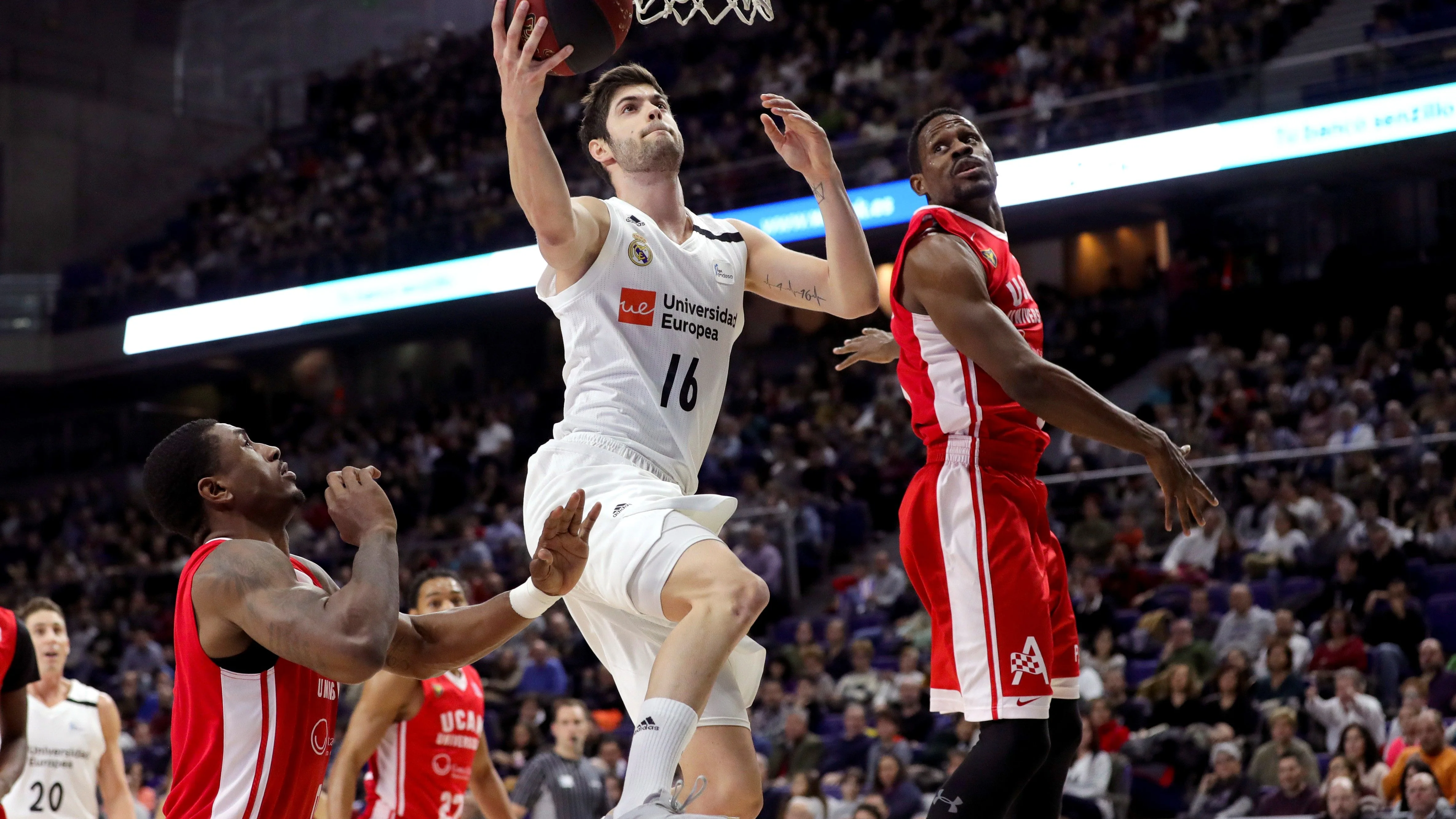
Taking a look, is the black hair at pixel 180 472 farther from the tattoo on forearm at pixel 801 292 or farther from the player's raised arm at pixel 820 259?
the tattoo on forearm at pixel 801 292

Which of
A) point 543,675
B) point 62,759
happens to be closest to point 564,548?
point 62,759

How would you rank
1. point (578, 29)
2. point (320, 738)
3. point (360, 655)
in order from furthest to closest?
point (578, 29) < point (320, 738) < point (360, 655)

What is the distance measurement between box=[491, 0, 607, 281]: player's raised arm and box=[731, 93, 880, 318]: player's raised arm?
0.69m

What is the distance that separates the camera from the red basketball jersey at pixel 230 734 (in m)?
3.41

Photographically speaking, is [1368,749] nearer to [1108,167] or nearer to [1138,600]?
[1138,600]

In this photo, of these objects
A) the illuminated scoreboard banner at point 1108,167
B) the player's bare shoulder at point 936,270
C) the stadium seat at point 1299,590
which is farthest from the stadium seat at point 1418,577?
the player's bare shoulder at point 936,270

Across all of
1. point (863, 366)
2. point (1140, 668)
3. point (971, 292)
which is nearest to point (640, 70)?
point (971, 292)

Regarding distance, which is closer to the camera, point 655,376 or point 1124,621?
point 655,376

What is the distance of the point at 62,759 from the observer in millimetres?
7523

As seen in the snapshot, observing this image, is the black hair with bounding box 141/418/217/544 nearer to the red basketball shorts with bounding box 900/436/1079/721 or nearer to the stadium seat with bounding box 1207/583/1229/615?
the red basketball shorts with bounding box 900/436/1079/721

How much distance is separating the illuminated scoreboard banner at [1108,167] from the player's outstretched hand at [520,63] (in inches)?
343

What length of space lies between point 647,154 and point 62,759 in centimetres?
495

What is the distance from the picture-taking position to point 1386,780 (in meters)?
9.09

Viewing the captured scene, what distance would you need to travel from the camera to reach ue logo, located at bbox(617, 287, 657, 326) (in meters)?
4.31
